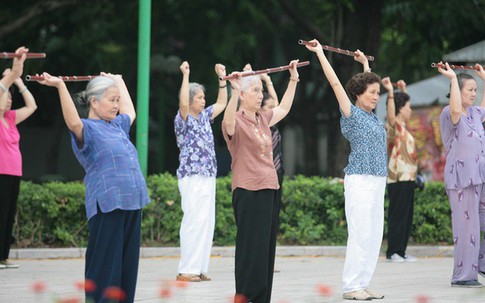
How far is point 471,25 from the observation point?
19.3m

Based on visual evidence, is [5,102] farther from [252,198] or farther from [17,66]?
[17,66]

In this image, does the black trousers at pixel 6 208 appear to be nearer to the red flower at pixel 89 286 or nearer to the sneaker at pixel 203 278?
the sneaker at pixel 203 278

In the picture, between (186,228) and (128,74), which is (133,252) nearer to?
(186,228)

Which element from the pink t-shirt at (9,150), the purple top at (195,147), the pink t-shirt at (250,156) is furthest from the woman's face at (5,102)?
the pink t-shirt at (250,156)

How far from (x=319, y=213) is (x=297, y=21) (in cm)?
751

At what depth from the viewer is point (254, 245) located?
8031mm

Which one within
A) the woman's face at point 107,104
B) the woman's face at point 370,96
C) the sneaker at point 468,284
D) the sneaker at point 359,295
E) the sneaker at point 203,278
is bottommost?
the sneaker at point 203,278

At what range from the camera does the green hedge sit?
13820 mm

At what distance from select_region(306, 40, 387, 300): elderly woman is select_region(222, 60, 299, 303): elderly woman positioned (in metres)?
0.94

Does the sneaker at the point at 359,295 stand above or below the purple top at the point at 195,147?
below

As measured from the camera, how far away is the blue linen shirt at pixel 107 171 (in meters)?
6.91

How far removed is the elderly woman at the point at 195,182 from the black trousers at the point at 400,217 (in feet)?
11.1

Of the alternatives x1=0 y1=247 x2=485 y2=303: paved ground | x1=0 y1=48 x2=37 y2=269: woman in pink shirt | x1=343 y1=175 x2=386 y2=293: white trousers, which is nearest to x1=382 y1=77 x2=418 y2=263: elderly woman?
x1=0 y1=247 x2=485 y2=303: paved ground

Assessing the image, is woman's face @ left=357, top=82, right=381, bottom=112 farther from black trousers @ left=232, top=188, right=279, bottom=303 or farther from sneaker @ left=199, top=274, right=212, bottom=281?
sneaker @ left=199, top=274, right=212, bottom=281
